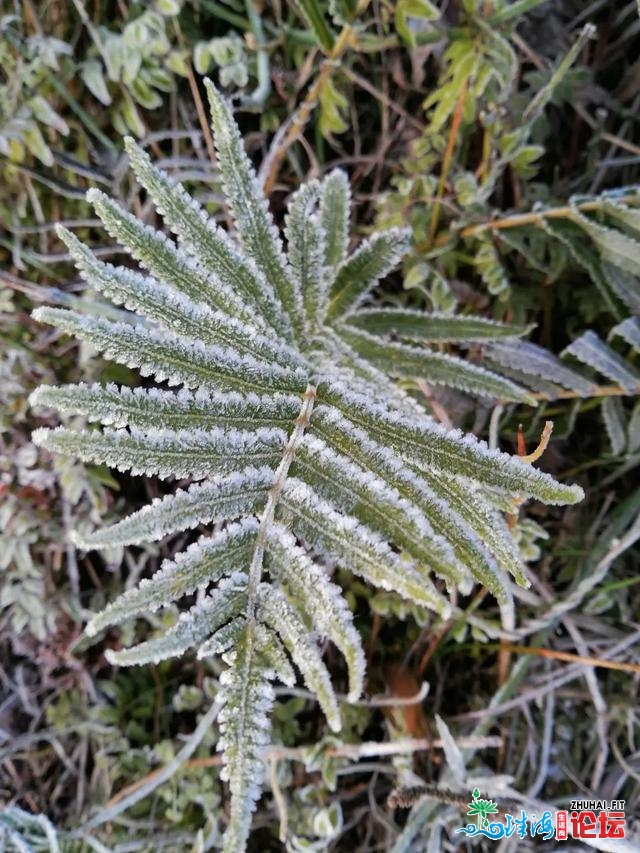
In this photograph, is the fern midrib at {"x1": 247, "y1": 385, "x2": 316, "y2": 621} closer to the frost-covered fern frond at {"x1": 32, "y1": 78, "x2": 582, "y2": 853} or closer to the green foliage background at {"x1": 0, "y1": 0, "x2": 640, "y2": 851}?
the frost-covered fern frond at {"x1": 32, "y1": 78, "x2": 582, "y2": 853}

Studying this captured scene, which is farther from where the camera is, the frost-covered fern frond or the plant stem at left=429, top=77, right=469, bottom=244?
the plant stem at left=429, top=77, right=469, bottom=244

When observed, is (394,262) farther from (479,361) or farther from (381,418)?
(381,418)

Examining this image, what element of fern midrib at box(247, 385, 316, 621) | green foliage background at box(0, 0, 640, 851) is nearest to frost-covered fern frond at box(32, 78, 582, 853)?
fern midrib at box(247, 385, 316, 621)

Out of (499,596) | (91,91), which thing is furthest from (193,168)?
(499,596)

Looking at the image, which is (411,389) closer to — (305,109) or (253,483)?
(253,483)

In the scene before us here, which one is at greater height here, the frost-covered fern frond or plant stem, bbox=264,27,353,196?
plant stem, bbox=264,27,353,196

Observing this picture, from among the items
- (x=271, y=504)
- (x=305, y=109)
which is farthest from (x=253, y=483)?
(x=305, y=109)
